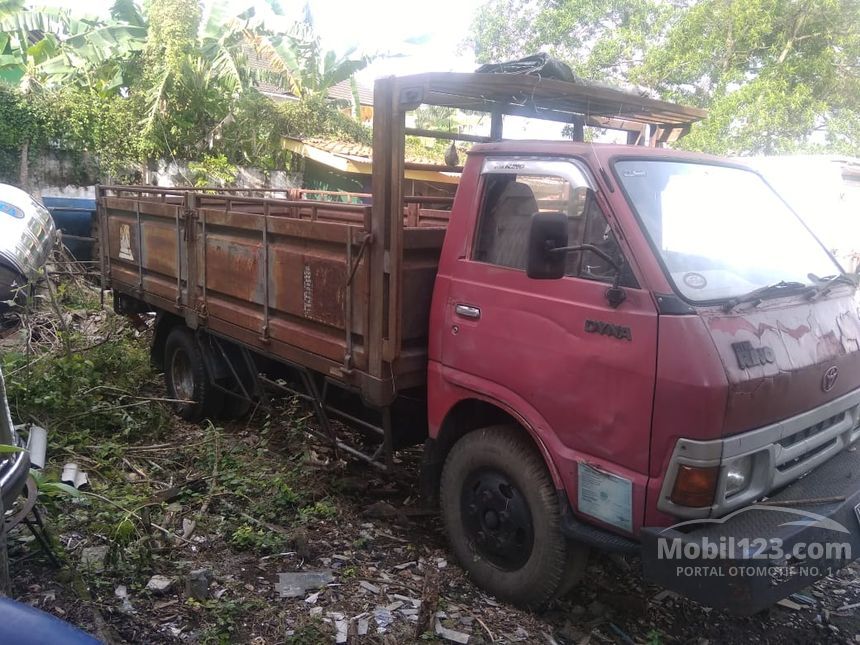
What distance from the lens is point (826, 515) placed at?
9.09 feet

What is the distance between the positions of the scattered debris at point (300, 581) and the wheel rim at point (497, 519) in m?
0.80

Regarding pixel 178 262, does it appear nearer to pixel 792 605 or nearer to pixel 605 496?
pixel 605 496

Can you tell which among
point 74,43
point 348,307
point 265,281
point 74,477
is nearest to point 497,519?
point 348,307

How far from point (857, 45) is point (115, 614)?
1870 centimetres

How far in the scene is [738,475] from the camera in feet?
9.08

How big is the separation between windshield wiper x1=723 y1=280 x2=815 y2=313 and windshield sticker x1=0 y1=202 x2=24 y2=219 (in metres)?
9.27

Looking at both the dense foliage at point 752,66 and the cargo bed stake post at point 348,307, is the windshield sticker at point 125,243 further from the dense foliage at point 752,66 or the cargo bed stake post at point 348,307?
the dense foliage at point 752,66

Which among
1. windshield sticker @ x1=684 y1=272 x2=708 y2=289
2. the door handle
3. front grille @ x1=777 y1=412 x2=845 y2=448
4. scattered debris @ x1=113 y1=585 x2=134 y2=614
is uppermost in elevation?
windshield sticker @ x1=684 y1=272 x2=708 y2=289

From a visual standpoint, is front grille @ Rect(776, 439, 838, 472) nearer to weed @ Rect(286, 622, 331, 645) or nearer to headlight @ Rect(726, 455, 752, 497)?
headlight @ Rect(726, 455, 752, 497)

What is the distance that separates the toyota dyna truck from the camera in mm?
2666

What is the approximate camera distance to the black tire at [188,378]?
573 cm

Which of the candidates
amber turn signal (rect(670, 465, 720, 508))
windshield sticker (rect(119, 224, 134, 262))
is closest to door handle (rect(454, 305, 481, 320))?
amber turn signal (rect(670, 465, 720, 508))
